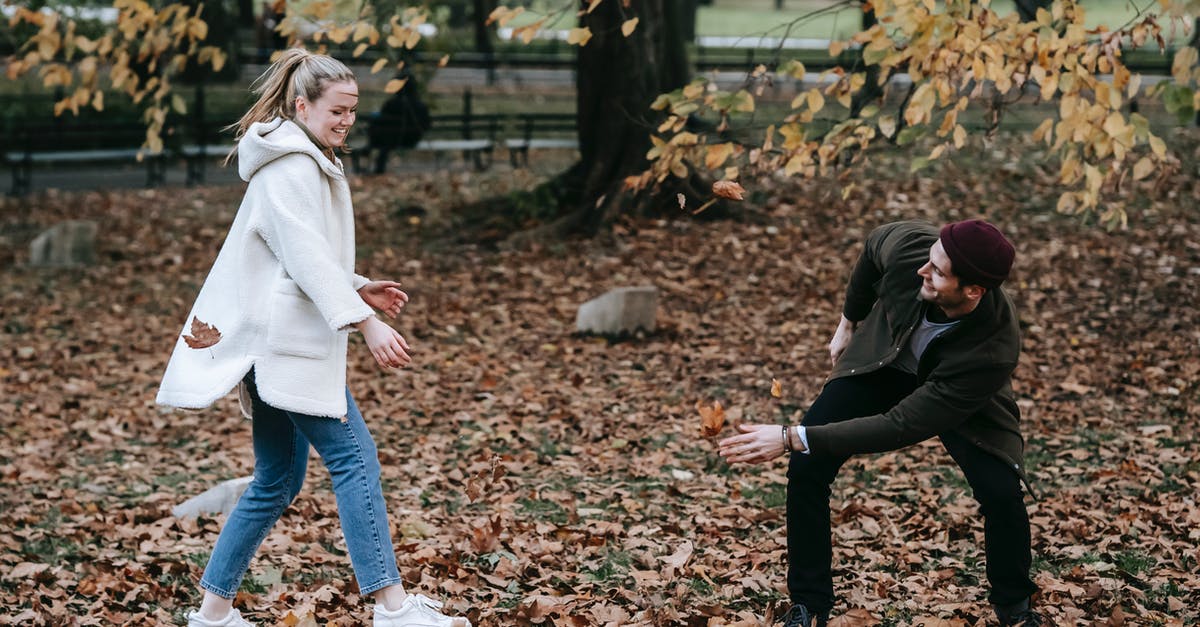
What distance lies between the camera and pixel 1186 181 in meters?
13.4

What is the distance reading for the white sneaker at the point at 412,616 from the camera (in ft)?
12.3

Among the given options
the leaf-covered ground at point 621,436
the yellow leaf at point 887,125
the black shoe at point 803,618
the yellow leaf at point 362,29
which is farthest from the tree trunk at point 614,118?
the black shoe at point 803,618

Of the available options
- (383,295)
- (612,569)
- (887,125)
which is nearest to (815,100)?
(887,125)

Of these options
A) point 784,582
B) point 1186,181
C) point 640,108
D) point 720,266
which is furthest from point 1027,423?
point 1186,181

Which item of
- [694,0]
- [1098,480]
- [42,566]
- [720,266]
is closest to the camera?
[42,566]

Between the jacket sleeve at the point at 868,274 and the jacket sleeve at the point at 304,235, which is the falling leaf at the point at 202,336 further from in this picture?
the jacket sleeve at the point at 868,274

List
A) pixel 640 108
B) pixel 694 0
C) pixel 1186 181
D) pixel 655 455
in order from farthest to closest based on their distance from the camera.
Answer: pixel 694 0
pixel 1186 181
pixel 640 108
pixel 655 455

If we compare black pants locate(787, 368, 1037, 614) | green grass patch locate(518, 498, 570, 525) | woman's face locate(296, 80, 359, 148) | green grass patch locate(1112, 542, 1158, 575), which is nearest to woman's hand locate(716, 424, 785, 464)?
black pants locate(787, 368, 1037, 614)

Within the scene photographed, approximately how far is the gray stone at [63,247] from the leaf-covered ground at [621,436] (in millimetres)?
331

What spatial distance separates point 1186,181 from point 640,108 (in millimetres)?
6193

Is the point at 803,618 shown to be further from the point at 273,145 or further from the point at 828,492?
the point at 273,145

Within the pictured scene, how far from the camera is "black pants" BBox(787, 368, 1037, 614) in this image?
3.84m

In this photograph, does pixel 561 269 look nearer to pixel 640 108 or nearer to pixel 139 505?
pixel 640 108

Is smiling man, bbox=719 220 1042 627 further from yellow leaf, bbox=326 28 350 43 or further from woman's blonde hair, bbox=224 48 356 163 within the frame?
yellow leaf, bbox=326 28 350 43
